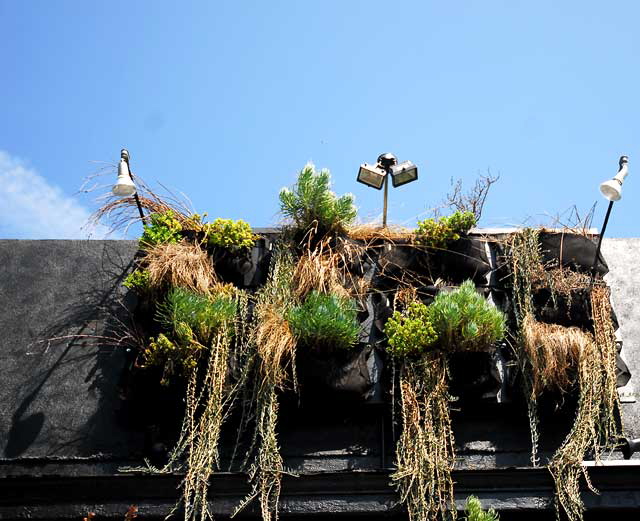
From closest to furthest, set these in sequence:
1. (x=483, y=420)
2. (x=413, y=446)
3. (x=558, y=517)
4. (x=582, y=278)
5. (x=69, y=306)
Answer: (x=558, y=517)
(x=413, y=446)
(x=483, y=420)
(x=582, y=278)
(x=69, y=306)

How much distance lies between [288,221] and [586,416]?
2907 millimetres

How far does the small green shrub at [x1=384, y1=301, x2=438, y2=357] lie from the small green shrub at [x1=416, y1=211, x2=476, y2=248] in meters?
0.78

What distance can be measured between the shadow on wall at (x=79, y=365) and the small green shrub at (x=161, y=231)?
1.70ft

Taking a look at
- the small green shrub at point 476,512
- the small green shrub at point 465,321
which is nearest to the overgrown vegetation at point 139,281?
the small green shrub at point 465,321

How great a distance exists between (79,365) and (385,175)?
3.03 m

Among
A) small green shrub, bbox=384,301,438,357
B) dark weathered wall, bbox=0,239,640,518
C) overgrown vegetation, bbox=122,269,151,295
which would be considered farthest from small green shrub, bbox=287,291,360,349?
overgrown vegetation, bbox=122,269,151,295

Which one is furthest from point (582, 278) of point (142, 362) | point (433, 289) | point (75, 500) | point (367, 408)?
point (75, 500)

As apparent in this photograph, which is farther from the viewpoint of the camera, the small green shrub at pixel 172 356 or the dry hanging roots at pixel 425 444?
the small green shrub at pixel 172 356

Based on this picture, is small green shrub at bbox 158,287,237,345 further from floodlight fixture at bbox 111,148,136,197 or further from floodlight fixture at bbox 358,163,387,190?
floodlight fixture at bbox 358,163,387,190

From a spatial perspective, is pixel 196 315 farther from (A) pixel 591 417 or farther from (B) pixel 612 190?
(B) pixel 612 190

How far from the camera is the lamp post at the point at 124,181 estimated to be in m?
7.65

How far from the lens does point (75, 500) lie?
6.63m

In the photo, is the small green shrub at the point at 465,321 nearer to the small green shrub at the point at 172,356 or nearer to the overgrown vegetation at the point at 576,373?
the overgrown vegetation at the point at 576,373

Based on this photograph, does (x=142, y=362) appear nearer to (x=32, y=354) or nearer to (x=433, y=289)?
(x=32, y=354)
